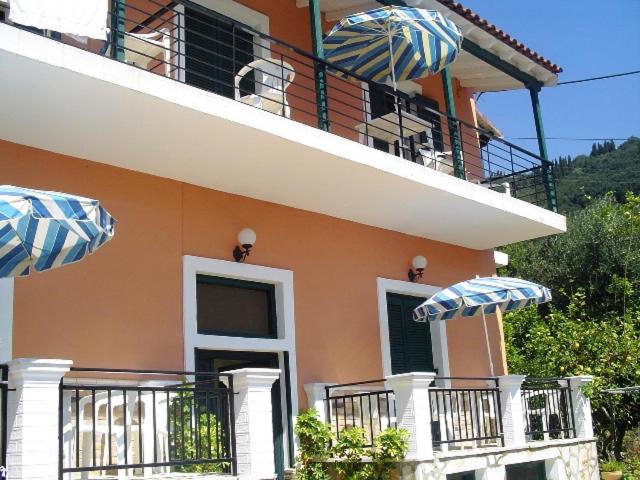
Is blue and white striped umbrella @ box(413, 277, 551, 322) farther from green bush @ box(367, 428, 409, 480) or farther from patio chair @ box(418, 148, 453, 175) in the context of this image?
green bush @ box(367, 428, 409, 480)

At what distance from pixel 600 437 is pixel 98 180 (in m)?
11.1

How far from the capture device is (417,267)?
12.3m

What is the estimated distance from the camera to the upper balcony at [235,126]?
7.24 meters

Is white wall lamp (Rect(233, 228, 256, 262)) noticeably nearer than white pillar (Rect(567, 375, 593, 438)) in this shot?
Yes

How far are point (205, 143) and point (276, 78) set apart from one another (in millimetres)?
1772

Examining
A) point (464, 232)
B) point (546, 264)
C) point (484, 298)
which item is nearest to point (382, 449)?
point (484, 298)

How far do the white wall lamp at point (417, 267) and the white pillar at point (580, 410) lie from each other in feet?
8.91

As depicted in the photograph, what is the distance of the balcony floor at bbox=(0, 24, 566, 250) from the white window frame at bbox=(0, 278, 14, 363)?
1546 millimetres

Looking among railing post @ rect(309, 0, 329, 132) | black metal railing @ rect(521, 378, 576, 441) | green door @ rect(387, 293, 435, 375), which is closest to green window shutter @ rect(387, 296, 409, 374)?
green door @ rect(387, 293, 435, 375)

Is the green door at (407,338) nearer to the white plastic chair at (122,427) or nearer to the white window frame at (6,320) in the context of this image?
the white plastic chair at (122,427)

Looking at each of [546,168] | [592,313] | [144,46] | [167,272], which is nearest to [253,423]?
[167,272]

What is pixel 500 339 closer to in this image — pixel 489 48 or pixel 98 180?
pixel 489 48

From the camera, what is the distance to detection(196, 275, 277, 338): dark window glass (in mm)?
9547

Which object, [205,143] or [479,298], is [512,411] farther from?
[205,143]
